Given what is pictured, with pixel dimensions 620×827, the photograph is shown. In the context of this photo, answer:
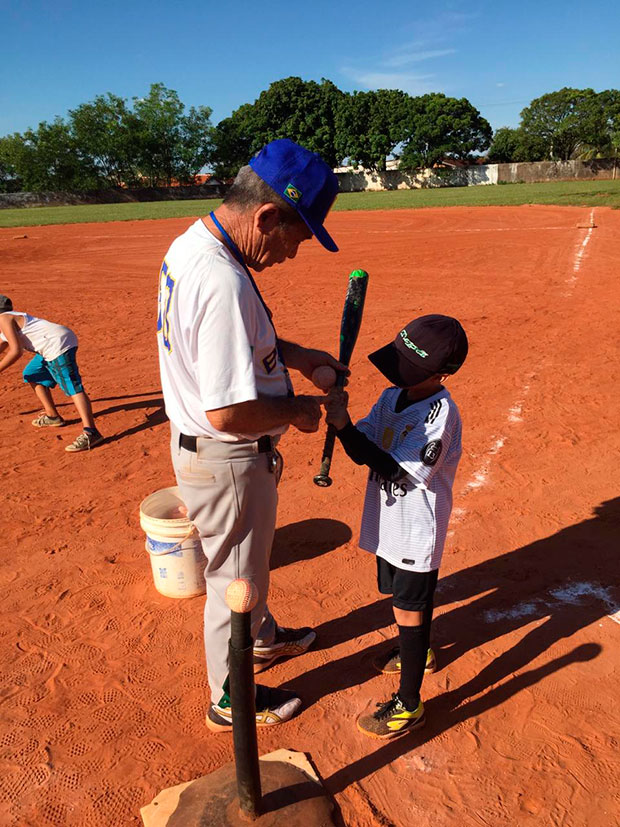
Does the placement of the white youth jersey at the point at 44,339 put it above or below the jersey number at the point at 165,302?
below

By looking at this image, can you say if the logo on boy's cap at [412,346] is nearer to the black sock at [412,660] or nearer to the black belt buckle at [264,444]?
the black belt buckle at [264,444]

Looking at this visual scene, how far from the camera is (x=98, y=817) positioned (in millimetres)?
2455

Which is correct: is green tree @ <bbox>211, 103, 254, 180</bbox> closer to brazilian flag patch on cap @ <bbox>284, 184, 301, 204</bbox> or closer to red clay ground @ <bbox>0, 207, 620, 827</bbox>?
red clay ground @ <bbox>0, 207, 620, 827</bbox>

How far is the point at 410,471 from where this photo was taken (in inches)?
98.3

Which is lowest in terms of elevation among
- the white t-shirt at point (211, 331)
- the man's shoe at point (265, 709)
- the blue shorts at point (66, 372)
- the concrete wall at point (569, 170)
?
the man's shoe at point (265, 709)

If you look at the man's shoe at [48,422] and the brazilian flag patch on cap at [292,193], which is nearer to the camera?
the brazilian flag patch on cap at [292,193]

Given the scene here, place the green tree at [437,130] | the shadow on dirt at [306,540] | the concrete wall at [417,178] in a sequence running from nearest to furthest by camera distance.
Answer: the shadow on dirt at [306,540], the concrete wall at [417,178], the green tree at [437,130]

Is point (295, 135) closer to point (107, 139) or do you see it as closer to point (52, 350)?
point (107, 139)

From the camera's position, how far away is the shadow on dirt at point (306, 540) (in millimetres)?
4172

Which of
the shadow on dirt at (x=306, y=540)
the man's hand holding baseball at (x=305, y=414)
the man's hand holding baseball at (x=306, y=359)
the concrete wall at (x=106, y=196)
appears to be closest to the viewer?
the man's hand holding baseball at (x=305, y=414)

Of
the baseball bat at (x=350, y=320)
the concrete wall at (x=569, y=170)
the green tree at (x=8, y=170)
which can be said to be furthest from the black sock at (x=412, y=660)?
the green tree at (x=8, y=170)

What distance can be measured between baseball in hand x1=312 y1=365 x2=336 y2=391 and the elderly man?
21cm

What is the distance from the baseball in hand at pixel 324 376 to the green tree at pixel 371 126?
6049cm

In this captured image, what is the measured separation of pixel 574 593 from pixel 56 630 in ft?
10.4
